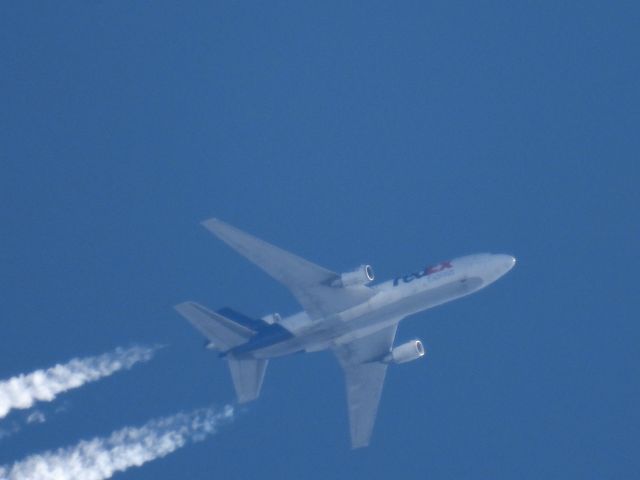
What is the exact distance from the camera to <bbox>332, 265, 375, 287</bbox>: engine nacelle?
231ft

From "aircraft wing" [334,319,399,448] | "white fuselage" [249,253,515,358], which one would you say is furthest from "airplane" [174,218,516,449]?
"aircraft wing" [334,319,399,448]

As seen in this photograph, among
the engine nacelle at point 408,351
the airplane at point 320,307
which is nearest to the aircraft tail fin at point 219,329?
the airplane at point 320,307

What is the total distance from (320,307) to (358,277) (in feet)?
11.4

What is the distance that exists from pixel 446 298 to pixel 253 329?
40.4ft

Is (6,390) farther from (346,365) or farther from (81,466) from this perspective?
(346,365)

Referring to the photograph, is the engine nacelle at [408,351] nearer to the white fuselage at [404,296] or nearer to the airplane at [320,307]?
the airplane at [320,307]

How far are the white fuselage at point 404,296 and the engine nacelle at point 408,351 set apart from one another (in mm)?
2498

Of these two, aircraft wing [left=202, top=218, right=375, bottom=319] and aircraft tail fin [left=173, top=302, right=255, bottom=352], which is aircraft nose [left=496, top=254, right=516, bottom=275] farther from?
aircraft tail fin [left=173, top=302, right=255, bottom=352]

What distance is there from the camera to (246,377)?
7400 cm

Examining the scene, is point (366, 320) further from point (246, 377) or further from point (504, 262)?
point (504, 262)

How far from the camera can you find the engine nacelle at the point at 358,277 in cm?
7044

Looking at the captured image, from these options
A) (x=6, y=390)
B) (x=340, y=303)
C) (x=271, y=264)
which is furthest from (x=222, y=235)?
(x=6, y=390)

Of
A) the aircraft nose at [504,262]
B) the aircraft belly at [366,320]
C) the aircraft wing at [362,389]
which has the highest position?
the aircraft nose at [504,262]

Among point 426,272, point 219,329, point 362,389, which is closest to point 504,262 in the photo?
point 426,272
